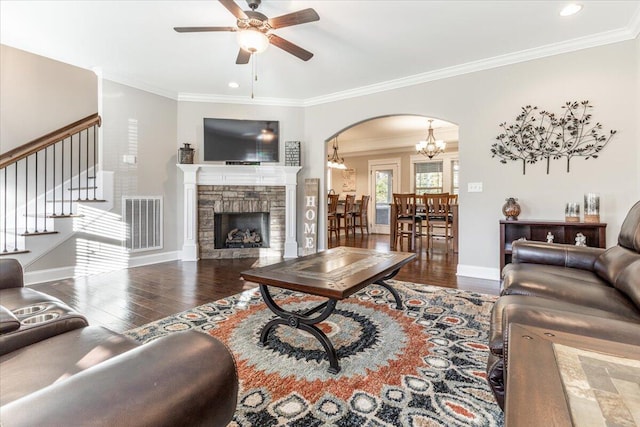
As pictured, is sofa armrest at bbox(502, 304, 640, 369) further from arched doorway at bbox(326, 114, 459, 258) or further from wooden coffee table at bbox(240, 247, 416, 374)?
arched doorway at bbox(326, 114, 459, 258)

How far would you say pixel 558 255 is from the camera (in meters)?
2.21

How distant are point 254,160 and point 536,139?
401 centimetres

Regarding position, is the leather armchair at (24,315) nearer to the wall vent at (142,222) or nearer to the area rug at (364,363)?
the area rug at (364,363)

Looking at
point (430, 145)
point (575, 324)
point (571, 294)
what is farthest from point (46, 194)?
point (430, 145)

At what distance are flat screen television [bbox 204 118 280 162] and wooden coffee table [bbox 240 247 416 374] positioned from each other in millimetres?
3177

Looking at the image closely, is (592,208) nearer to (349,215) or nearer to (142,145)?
(349,215)

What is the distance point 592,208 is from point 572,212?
0.17 metres

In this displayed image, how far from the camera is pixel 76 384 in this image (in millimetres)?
563

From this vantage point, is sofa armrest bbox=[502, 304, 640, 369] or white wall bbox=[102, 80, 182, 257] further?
white wall bbox=[102, 80, 182, 257]

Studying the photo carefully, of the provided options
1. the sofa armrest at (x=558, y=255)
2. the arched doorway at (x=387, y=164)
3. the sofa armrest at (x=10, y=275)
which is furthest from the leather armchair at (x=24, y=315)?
the arched doorway at (x=387, y=164)

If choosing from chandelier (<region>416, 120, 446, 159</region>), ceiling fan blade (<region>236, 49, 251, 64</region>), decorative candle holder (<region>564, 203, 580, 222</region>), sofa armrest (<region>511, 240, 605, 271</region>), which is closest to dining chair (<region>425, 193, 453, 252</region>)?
chandelier (<region>416, 120, 446, 159</region>)

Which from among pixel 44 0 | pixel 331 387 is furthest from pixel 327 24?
pixel 331 387

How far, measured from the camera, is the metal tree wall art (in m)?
3.29

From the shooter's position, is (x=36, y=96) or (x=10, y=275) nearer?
(x=10, y=275)
